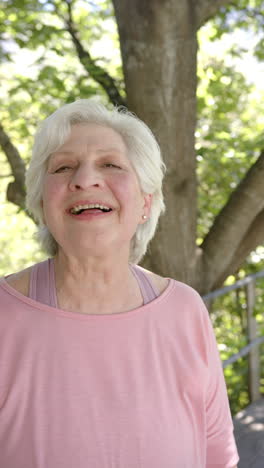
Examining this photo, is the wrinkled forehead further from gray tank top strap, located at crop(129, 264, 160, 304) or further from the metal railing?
the metal railing

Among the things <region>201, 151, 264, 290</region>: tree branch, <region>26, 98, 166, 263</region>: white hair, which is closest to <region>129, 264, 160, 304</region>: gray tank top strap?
<region>26, 98, 166, 263</region>: white hair

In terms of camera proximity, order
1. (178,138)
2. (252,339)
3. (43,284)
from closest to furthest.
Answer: (43,284), (178,138), (252,339)

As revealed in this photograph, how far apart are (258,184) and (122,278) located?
1.71 meters

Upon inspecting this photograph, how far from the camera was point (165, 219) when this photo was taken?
3232mm

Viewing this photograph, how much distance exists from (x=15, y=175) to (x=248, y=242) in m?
1.62

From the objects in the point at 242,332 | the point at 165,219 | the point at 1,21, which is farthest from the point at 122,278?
the point at 242,332

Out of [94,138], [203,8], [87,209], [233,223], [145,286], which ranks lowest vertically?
[145,286]

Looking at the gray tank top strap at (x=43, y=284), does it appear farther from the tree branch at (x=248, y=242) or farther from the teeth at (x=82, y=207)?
the tree branch at (x=248, y=242)

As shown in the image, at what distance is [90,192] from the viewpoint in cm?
168

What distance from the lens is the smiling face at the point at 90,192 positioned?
168 cm

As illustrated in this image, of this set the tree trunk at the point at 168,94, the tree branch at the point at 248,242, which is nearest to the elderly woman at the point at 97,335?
the tree trunk at the point at 168,94

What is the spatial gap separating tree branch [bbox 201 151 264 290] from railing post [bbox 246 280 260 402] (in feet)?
4.14

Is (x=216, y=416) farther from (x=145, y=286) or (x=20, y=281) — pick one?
(x=20, y=281)

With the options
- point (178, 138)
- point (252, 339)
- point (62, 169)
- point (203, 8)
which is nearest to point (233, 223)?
point (178, 138)
